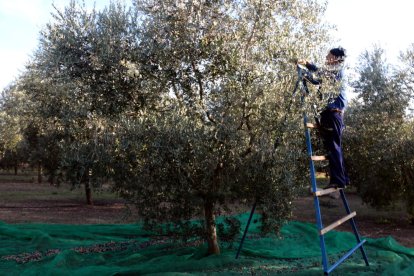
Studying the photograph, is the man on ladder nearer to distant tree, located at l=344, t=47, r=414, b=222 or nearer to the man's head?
the man's head

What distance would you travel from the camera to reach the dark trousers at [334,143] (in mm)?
7938

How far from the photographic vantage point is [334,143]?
7961 millimetres

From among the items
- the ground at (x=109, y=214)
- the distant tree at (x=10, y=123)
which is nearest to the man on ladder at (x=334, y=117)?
the ground at (x=109, y=214)

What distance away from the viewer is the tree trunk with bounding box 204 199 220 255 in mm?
9079

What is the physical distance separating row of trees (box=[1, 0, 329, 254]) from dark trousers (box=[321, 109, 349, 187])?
0.61 metres

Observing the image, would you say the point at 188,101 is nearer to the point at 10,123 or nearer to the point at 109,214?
the point at 109,214

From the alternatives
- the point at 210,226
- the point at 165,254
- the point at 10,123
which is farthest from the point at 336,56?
the point at 10,123

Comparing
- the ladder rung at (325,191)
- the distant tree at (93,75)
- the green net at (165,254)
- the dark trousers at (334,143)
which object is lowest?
the green net at (165,254)

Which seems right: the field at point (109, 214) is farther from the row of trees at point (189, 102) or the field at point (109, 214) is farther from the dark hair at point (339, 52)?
the dark hair at point (339, 52)

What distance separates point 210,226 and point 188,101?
2.88 metres

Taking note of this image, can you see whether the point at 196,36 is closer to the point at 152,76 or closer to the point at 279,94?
the point at 152,76

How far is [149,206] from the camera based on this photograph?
8.62 metres

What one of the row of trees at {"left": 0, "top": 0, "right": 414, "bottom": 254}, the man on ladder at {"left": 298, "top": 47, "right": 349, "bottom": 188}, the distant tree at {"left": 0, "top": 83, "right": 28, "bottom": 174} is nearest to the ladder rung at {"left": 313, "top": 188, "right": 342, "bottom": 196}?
the man on ladder at {"left": 298, "top": 47, "right": 349, "bottom": 188}

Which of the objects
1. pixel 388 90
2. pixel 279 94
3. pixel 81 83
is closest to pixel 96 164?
pixel 81 83
